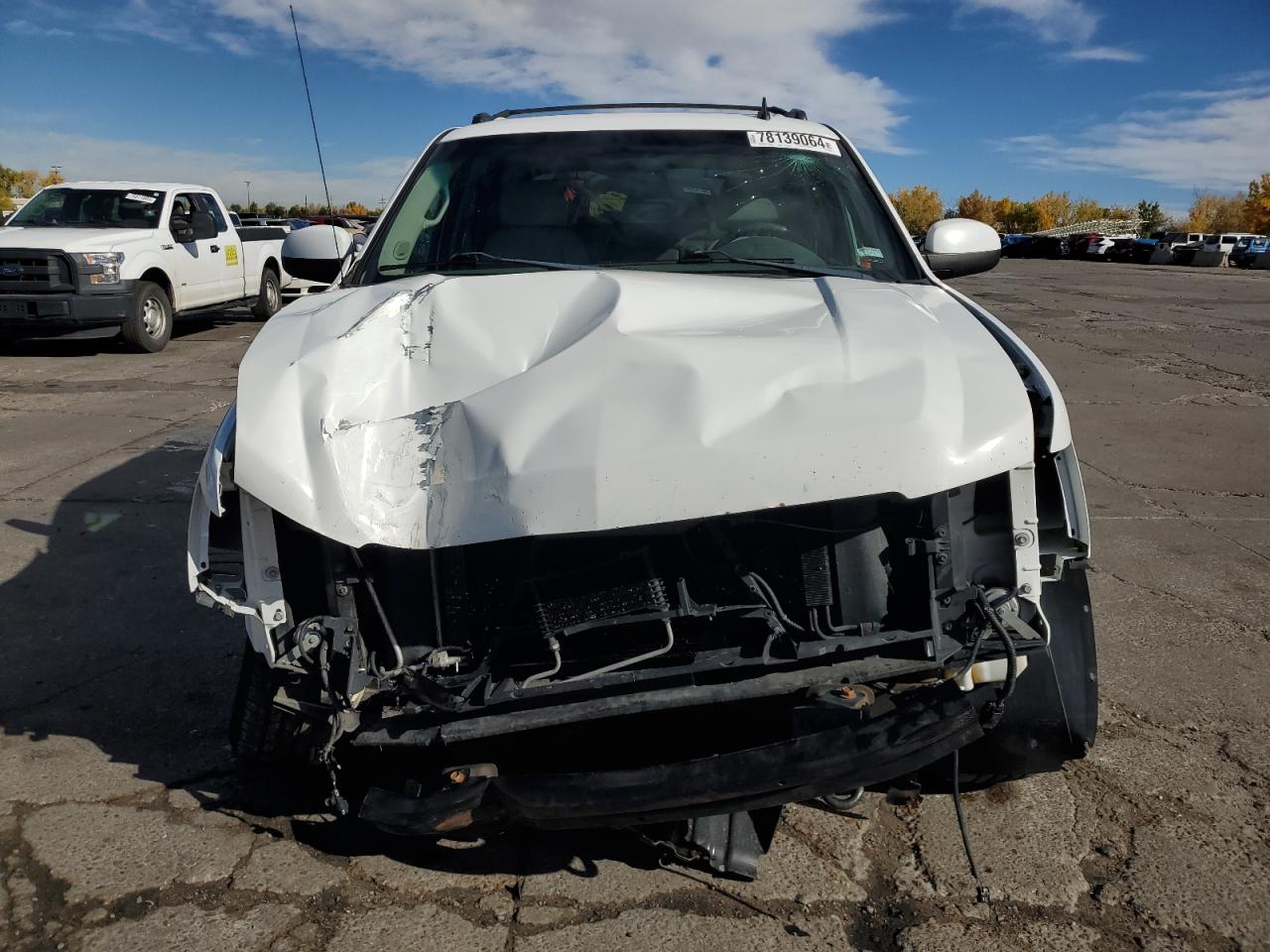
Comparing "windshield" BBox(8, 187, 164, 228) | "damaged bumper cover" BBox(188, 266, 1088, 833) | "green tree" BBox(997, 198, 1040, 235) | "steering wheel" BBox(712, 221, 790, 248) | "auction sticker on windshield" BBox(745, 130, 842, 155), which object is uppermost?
"green tree" BBox(997, 198, 1040, 235)

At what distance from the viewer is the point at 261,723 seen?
257 cm

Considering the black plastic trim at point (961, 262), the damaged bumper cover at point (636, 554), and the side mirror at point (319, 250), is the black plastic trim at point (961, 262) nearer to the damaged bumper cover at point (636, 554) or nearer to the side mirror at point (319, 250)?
the damaged bumper cover at point (636, 554)

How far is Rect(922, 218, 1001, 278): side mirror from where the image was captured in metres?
3.79

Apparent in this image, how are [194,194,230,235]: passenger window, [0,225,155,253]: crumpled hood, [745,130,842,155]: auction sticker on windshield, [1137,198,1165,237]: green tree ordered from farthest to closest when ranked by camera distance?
[1137,198,1165,237]: green tree → [194,194,230,235]: passenger window → [0,225,155,253]: crumpled hood → [745,130,842,155]: auction sticker on windshield

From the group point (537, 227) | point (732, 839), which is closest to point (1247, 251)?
point (537, 227)

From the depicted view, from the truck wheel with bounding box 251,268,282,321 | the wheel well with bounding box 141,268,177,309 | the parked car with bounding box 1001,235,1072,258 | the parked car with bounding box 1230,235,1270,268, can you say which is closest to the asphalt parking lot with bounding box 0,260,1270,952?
the wheel well with bounding box 141,268,177,309

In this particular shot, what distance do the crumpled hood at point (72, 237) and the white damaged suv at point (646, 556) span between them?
9.47 m

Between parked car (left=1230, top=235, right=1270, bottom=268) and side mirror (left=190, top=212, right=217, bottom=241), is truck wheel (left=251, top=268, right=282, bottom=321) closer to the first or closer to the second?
side mirror (left=190, top=212, right=217, bottom=241)

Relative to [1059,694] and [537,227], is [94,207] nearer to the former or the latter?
[537,227]

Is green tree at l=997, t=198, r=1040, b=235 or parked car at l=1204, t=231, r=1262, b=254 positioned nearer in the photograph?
parked car at l=1204, t=231, r=1262, b=254

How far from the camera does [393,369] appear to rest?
2.45 meters

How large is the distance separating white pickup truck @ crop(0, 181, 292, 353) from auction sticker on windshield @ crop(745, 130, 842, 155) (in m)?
7.43

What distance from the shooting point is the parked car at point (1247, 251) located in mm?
38188

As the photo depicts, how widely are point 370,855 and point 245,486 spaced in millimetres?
1090
